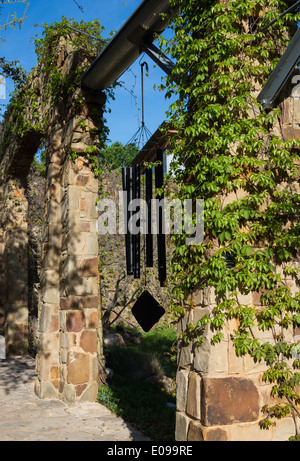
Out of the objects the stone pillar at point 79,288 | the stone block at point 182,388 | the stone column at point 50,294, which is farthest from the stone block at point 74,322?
the stone block at point 182,388

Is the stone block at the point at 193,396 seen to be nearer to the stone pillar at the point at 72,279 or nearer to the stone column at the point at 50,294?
the stone pillar at the point at 72,279

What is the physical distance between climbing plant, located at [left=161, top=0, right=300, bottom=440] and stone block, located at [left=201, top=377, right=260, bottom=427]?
5.1 inches

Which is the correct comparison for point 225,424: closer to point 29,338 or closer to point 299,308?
point 299,308

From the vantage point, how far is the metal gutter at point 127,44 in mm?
4330

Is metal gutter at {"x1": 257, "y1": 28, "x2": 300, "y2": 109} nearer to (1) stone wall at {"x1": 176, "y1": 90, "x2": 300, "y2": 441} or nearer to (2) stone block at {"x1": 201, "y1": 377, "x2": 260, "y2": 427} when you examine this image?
(1) stone wall at {"x1": 176, "y1": 90, "x2": 300, "y2": 441}

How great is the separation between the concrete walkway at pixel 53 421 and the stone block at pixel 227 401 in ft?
5.63

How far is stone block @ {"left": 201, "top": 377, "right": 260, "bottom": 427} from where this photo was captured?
Result: 2.87 meters

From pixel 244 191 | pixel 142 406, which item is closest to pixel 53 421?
pixel 142 406

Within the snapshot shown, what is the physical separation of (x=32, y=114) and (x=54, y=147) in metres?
1.50

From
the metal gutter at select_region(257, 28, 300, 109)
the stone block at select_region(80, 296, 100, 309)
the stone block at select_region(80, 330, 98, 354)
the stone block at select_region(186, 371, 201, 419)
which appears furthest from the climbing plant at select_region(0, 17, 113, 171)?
the stone block at select_region(186, 371, 201, 419)

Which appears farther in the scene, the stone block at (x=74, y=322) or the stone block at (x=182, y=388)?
the stone block at (x=74, y=322)

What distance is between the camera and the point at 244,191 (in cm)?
308

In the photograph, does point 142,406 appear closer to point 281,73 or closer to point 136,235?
point 136,235
